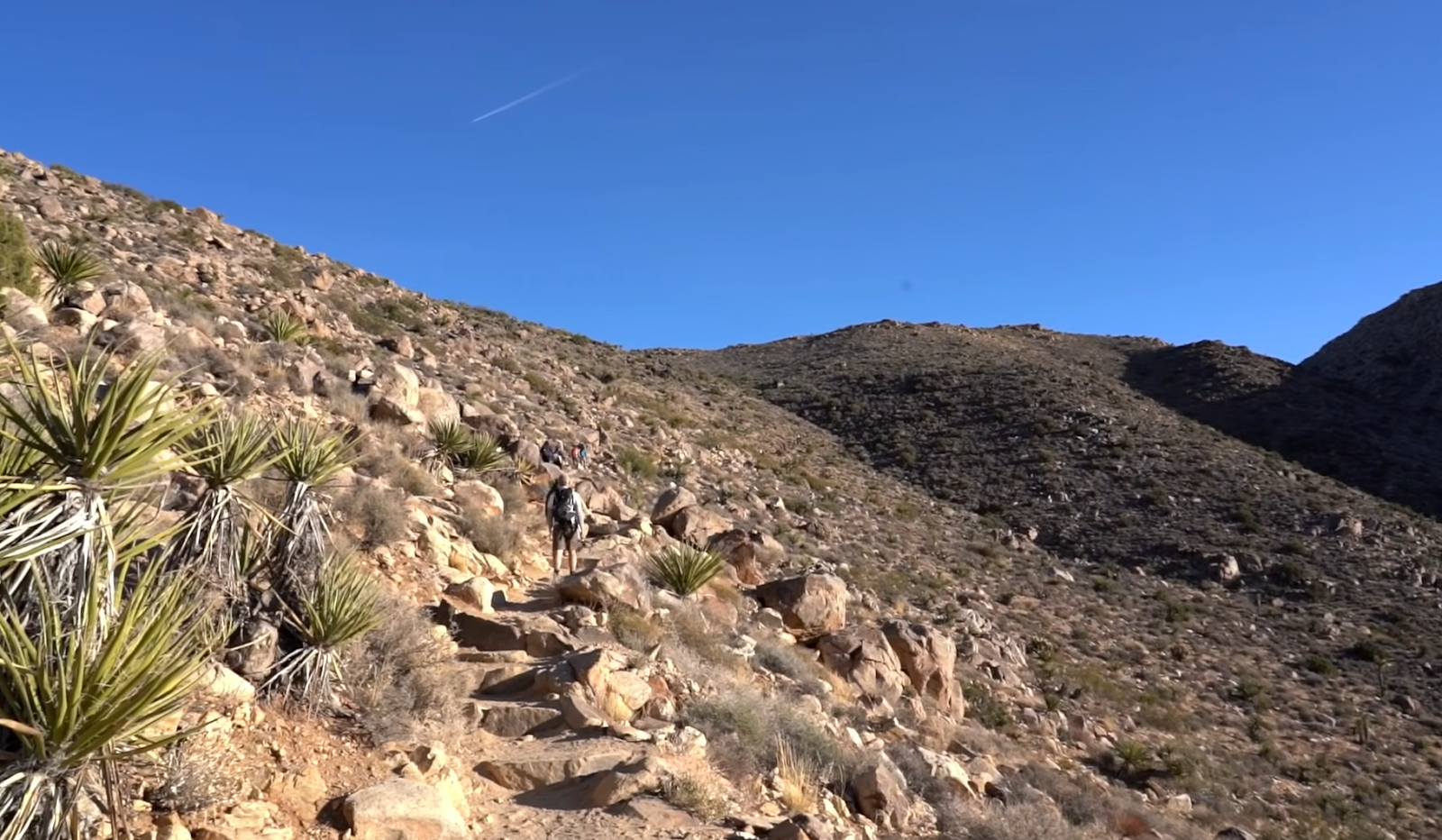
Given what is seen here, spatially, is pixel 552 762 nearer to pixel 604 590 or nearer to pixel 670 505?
pixel 604 590

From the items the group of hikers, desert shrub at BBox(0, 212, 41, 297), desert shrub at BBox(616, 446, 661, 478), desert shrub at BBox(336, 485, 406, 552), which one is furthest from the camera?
desert shrub at BBox(616, 446, 661, 478)

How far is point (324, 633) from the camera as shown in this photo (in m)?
5.79

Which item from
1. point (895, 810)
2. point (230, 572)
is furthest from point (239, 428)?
point (895, 810)

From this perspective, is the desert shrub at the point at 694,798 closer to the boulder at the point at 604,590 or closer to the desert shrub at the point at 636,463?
the boulder at the point at 604,590

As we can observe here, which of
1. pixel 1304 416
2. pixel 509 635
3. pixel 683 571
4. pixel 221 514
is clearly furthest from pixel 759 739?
pixel 1304 416

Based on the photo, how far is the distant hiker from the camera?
11.0 metres

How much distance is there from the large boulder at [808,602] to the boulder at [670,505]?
101 inches

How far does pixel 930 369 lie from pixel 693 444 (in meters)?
25.8

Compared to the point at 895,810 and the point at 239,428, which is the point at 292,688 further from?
the point at 895,810

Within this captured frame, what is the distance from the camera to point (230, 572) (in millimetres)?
5527

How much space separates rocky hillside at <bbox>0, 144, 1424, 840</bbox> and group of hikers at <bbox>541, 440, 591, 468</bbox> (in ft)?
1.45

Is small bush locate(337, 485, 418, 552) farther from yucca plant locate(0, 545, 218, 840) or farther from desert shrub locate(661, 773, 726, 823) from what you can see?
yucca plant locate(0, 545, 218, 840)

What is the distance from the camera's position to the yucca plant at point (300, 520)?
5.99 m

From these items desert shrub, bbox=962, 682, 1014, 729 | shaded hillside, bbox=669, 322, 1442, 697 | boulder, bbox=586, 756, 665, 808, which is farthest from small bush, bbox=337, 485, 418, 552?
shaded hillside, bbox=669, 322, 1442, 697
